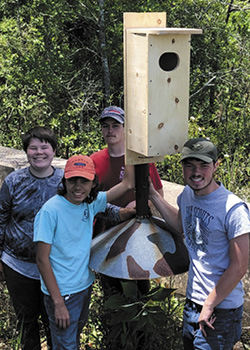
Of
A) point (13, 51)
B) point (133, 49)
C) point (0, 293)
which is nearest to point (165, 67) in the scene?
point (133, 49)

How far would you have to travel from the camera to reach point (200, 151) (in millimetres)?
2420

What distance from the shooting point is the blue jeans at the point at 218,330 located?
2469 millimetres

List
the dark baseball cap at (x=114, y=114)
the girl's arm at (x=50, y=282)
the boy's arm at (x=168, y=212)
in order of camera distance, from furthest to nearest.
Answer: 1. the dark baseball cap at (x=114, y=114)
2. the boy's arm at (x=168, y=212)
3. the girl's arm at (x=50, y=282)

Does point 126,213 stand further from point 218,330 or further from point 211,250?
point 218,330

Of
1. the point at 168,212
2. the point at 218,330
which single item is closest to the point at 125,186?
the point at 168,212

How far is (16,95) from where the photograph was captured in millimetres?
7625

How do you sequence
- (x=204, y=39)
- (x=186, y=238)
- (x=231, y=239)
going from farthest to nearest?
(x=204, y=39) < (x=186, y=238) < (x=231, y=239)

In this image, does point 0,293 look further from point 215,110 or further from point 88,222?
point 215,110

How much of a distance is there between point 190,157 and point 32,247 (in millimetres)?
1166

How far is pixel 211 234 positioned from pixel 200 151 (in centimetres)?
40

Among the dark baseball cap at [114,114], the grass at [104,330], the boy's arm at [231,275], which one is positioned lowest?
the grass at [104,330]

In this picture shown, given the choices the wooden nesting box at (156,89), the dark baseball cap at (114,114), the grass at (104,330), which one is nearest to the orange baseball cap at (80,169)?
the wooden nesting box at (156,89)

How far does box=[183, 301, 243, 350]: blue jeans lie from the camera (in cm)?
247

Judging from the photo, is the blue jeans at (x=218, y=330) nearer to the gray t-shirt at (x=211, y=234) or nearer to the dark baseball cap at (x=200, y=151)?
the gray t-shirt at (x=211, y=234)
